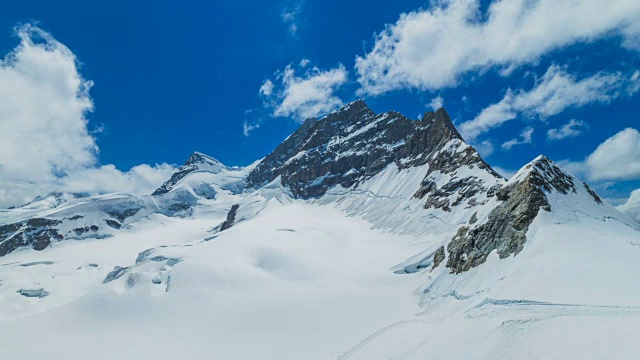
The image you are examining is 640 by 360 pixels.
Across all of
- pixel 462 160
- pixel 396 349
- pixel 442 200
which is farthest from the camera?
pixel 462 160

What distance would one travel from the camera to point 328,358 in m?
31.8

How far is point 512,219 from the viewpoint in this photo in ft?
131

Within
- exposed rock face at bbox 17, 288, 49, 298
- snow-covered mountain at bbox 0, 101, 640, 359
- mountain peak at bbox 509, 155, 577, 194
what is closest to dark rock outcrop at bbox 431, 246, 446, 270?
snow-covered mountain at bbox 0, 101, 640, 359

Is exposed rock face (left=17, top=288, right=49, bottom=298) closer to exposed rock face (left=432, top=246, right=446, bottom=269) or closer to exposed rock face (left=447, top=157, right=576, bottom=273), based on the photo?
exposed rock face (left=432, top=246, right=446, bottom=269)

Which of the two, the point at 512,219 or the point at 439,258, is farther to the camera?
the point at 439,258

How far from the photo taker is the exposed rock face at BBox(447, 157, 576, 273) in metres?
38.2

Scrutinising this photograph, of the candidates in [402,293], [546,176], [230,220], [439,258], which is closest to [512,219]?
[546,176]

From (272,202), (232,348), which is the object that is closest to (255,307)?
(232,348)

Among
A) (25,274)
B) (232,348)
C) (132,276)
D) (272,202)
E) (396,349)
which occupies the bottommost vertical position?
(396,349)

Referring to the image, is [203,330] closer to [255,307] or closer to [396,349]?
[255,307]

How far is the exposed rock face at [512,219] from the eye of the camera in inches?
1503

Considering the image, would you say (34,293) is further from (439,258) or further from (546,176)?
(546,176)

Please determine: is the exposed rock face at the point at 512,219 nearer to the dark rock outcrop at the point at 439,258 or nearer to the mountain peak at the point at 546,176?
the mountain peak at the point at 546,176

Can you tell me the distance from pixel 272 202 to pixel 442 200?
102700mm
